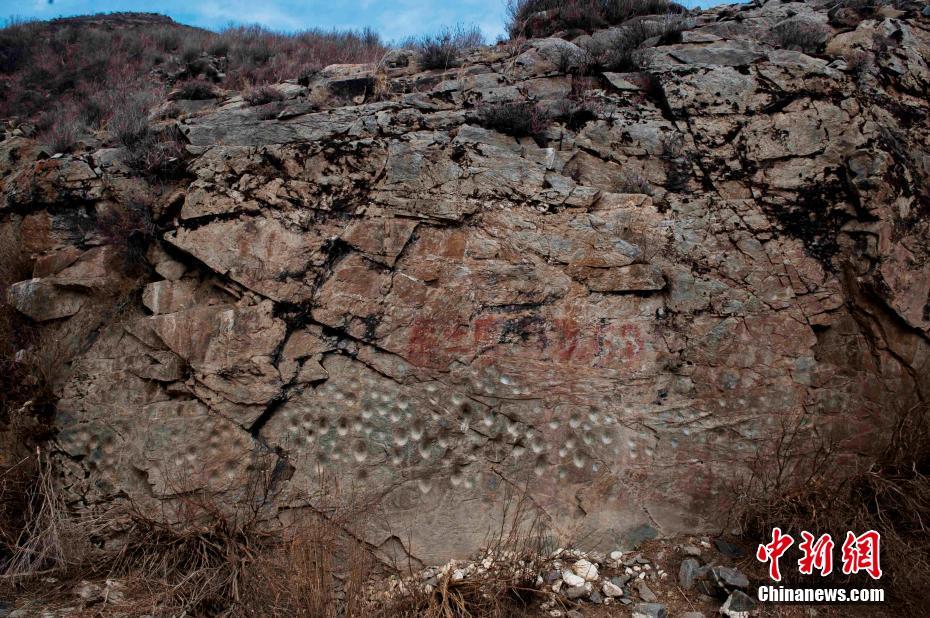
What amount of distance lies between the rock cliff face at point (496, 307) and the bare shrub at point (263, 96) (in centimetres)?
85

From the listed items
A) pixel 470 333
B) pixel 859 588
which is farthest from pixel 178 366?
pixel 859 588

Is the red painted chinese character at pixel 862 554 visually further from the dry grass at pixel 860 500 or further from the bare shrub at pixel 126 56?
the bare shrub at pixel 126 56

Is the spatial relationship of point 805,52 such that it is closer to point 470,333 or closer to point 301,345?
point 470,333

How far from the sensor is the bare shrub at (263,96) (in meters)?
5.54

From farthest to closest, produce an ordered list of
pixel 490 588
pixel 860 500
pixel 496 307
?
pixel 496 307, pixel 860 500, pixel 490 588

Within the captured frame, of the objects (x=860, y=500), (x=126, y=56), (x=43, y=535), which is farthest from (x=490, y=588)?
(x=126, y=56)

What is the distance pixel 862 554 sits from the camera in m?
3.47

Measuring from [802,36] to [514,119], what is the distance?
116 inches

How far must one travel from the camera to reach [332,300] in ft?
13.8

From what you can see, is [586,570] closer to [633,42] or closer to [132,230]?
[132,230]

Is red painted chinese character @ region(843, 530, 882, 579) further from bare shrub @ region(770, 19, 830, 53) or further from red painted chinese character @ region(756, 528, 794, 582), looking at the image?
bare shrub @ region(770, 19, 830, 53)

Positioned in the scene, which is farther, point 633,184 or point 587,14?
point 587,14

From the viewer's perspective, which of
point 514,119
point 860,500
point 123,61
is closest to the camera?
point 860,500

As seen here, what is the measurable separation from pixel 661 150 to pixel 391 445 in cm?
326
